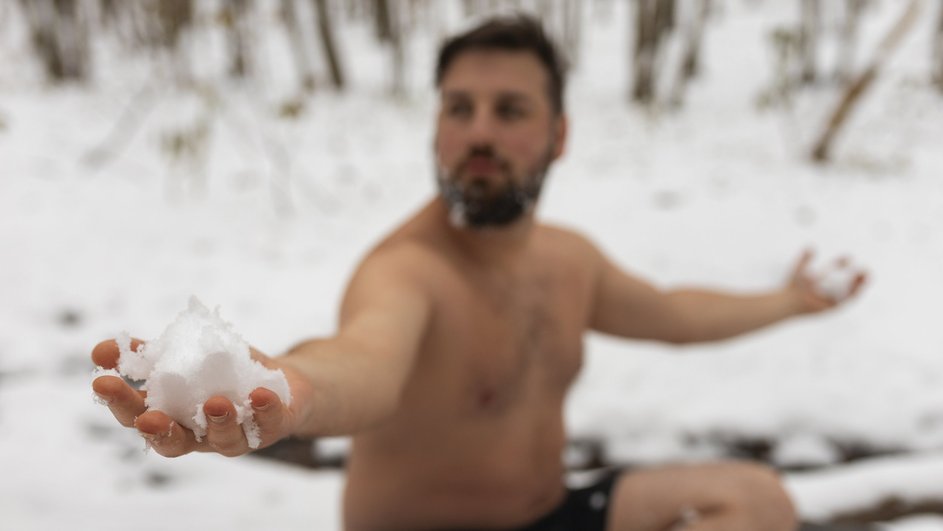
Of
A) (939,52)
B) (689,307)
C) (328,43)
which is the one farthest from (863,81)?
(328,43)

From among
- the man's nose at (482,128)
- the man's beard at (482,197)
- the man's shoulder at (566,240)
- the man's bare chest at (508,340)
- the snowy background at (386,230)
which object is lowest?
the snowy background at (386,230)

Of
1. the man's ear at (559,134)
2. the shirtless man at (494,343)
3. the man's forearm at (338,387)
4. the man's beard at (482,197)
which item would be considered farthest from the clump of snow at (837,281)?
the man's forearm at (338,387)

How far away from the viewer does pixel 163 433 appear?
56cm

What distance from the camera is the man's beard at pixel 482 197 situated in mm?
1378

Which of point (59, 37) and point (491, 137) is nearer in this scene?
point (491, 137)

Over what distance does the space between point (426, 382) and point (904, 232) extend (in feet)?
12.3

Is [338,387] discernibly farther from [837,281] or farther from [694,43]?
[694,43]

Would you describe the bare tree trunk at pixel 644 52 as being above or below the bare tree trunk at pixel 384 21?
below

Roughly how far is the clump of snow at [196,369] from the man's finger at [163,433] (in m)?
0.01

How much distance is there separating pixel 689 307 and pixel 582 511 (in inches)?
23.0

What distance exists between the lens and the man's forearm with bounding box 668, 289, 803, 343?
1781mm

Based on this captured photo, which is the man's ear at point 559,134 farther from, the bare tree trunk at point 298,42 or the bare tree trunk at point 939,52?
the bare tree trunk at point 298,42

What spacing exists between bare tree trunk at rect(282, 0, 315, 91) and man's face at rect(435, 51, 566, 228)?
24.5ft

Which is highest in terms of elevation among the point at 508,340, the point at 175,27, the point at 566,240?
the point at 175,27
